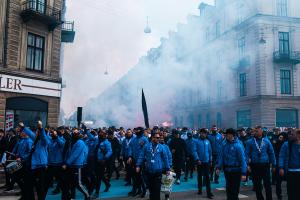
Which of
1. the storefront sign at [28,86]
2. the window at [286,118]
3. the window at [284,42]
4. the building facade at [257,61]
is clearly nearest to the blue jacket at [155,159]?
the storefront sign at [28,86]

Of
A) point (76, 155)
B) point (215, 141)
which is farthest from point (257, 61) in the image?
point (76, 155)

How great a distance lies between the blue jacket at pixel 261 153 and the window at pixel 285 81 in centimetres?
2328

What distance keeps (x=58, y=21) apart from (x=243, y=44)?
747 inches

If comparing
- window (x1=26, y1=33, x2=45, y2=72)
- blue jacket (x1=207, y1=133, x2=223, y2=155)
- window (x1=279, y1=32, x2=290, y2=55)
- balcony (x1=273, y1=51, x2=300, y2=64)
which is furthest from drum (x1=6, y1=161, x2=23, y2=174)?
window (x1=279, y1=32, x2=290, y2=55)

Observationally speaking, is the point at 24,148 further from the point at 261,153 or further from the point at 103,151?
the point at 261,153

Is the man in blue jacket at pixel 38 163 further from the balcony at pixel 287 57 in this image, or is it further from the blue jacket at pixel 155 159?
the balcony at pixel 287 57

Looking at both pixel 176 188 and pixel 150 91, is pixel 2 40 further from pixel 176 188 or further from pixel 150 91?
pixel 150 91

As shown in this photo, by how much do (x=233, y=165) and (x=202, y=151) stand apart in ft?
8.77

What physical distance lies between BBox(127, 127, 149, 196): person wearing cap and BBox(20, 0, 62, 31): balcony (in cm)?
1070

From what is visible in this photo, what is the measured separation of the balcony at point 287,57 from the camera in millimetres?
28267

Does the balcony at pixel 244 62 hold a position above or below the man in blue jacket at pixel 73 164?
above

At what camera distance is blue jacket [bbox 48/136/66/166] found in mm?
8227

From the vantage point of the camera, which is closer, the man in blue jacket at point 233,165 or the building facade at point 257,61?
the man in blue jacket at point 233,165

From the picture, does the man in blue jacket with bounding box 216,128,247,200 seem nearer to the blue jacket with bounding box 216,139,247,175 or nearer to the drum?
the blue jacket with bounding box 216,139,247,175
